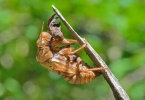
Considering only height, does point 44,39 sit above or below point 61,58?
above

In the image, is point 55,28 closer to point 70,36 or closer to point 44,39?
point 44,39

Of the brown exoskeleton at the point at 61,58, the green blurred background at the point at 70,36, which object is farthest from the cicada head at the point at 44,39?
the green blurred background at the point at 70,36

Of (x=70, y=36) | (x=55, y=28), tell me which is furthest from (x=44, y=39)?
(x=70, y=36)

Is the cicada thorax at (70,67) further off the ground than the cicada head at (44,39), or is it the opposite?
the cicada head at (44,39)

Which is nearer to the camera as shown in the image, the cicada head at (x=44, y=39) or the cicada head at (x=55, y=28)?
the cicada head at (x=55, y=28)

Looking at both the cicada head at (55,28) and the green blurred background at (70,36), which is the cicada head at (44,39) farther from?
the green blurred background at (70,36)

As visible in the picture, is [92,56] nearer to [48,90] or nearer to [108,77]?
[108,77]
